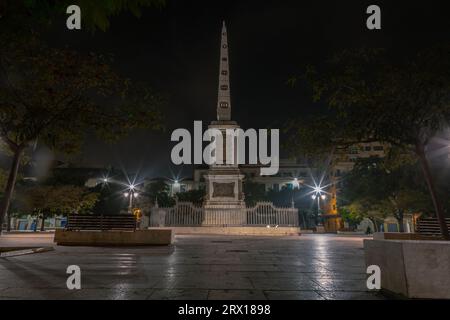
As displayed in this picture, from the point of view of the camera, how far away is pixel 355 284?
517 cm

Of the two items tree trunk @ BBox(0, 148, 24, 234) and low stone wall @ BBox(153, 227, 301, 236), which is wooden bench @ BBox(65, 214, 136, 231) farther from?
low stone wall @ BBox(153, 227, 301, 236)

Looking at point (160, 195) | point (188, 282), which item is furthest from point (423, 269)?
point (160, 195)

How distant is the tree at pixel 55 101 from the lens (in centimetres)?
985

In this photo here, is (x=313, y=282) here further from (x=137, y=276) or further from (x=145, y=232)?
(x=145, y=232)

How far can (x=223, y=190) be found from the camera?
104 feet

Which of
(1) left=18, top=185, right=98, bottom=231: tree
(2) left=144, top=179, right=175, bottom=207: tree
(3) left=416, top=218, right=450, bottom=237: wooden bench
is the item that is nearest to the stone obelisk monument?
(1) left=18, top=185, right=98, bottom=231: tree

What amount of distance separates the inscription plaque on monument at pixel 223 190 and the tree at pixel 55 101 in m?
21.1

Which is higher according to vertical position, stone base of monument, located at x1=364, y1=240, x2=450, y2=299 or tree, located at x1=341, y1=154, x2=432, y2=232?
tree, located at x1=341, y1=154, x2=432, y2=232

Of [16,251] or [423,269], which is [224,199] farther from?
[423,269]

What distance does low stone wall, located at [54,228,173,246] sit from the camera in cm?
1380

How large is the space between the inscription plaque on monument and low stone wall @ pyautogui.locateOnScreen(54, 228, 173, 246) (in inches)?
696

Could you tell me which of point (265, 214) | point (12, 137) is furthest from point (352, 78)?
point (265, 214)

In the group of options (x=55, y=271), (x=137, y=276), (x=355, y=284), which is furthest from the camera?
(x=55, y=271)

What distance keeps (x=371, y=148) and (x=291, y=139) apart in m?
77.8
